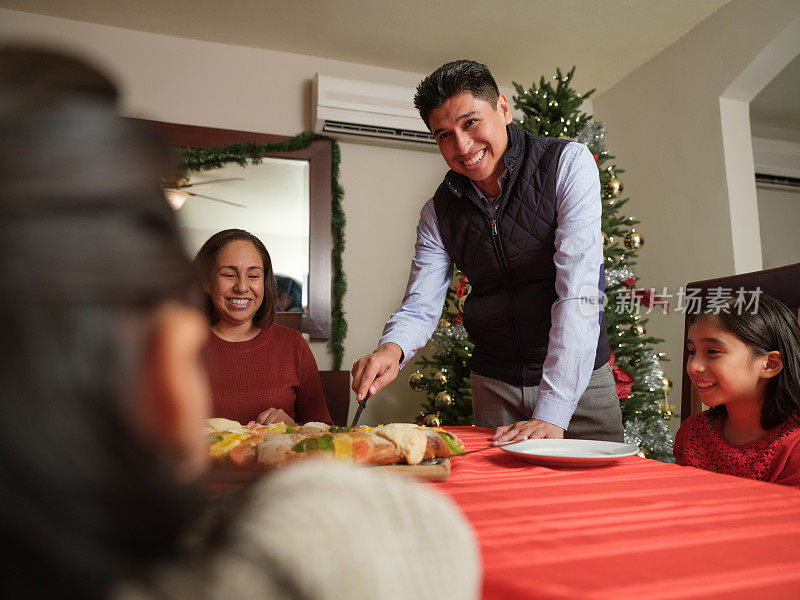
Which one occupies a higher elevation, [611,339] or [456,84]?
[456,84]

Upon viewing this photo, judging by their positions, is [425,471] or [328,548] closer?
[328,548]

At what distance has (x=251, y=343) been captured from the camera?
6.91ft

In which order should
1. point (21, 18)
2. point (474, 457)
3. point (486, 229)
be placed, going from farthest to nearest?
point (21, 18), point (486, 229), point (474, 457)

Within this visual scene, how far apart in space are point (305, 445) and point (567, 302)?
0.86m

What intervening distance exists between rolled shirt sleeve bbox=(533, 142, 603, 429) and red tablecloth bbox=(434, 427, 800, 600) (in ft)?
1.34

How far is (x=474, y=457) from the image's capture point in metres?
1.09

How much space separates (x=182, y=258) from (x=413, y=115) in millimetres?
3870

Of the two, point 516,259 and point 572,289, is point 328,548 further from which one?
point 516,259

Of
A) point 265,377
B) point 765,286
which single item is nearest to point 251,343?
point 265,377

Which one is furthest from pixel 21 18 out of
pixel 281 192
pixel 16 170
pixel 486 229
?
pixel 16 170

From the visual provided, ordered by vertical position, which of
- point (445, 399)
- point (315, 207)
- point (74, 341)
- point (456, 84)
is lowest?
point (445, 399)

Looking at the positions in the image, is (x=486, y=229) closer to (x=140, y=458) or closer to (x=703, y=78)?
(x=140, y=458)

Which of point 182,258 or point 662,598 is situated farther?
point 662,598

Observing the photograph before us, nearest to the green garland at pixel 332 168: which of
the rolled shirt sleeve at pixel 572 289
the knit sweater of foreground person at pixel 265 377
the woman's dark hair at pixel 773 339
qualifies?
the knit sweater of foreground person at pixel 265 377
